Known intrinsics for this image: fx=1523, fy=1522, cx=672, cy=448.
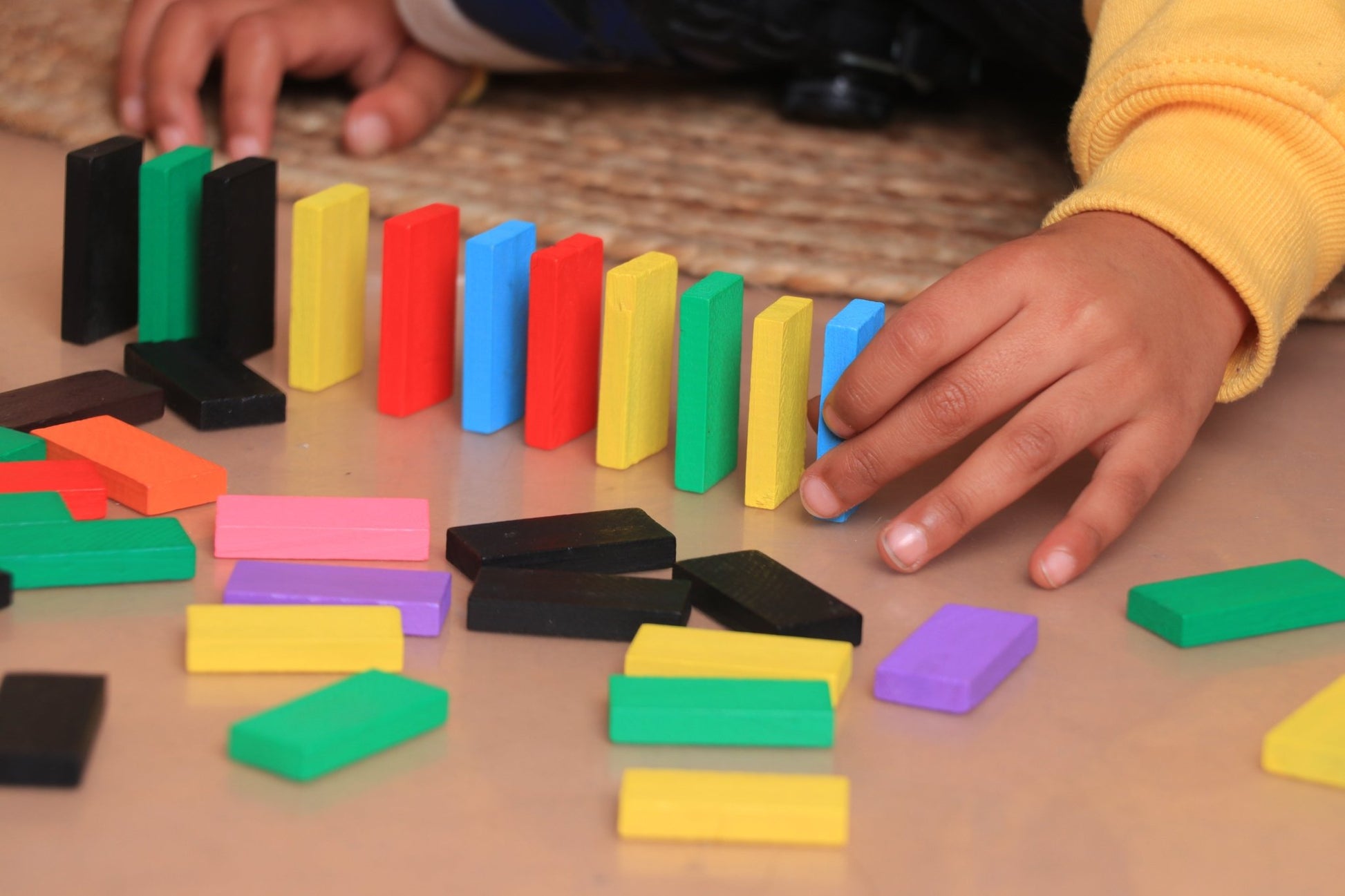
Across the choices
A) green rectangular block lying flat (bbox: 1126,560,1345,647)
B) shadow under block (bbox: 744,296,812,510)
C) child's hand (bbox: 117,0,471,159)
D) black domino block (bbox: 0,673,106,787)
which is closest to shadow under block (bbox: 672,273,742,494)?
shadow under block (bbox: 744,296,812,510)

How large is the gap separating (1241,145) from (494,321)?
466 millimetres

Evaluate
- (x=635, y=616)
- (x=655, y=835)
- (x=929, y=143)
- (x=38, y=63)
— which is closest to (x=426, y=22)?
(x=38, y=63)

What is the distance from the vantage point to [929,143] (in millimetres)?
1496

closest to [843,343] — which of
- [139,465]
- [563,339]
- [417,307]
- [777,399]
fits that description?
[777,399]

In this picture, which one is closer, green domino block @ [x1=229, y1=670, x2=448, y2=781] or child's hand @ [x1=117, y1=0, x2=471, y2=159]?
green domino block @ [x1=229, y1=670, x2=448, y2=781]

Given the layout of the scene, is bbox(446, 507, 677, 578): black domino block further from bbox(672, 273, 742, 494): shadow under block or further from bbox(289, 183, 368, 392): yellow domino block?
bbox(289, 183, 368, 392): yellow domino block

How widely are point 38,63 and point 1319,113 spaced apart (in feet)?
3.94

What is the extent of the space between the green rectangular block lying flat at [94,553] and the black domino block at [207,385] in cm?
18

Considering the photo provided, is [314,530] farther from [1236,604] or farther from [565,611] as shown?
[1236,604]

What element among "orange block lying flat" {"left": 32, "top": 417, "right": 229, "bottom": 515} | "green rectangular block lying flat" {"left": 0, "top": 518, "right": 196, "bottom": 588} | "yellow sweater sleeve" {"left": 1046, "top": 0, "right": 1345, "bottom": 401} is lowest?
"orange block lying flat" {"left": 32, "top": 417, "right": 229, "bottom": 515}

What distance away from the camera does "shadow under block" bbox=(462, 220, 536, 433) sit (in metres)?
0.88

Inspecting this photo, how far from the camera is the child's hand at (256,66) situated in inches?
53.2

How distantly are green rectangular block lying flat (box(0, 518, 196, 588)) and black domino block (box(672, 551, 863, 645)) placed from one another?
0.23 metres

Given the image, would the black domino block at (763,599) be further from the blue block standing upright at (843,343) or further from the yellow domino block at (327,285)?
the yellow domino block at (327,285)
